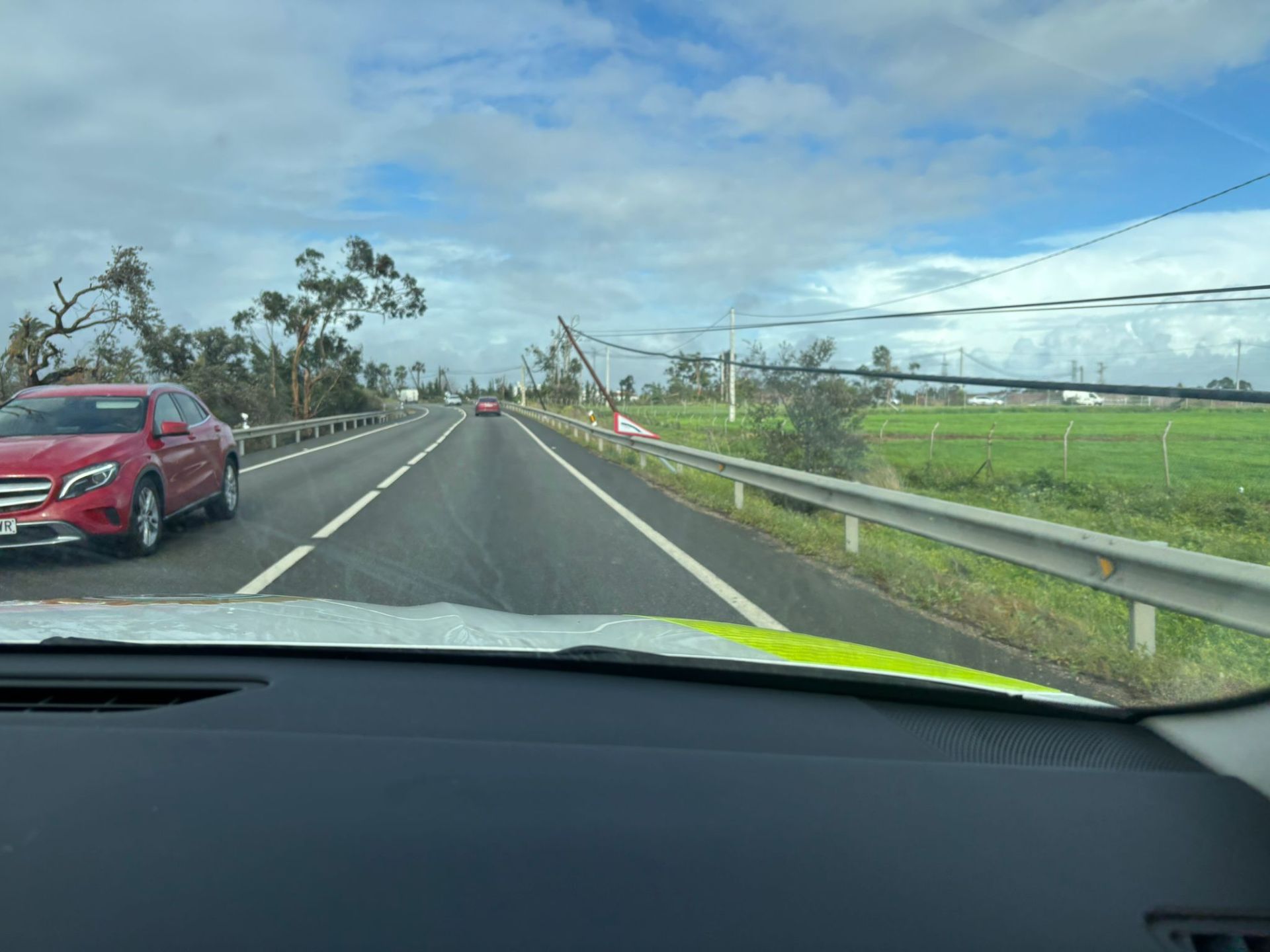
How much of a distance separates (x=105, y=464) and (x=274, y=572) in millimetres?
1703

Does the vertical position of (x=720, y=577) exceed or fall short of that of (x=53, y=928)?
it falls short

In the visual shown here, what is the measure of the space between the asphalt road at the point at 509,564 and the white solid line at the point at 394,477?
435 mm

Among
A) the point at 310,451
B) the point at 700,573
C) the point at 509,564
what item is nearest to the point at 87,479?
the point at 509,564

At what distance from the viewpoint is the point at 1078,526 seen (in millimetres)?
12117

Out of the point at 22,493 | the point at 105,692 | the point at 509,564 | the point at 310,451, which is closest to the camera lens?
the point at 105,692

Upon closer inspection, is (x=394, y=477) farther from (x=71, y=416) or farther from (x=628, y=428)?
(x=71, y=416)

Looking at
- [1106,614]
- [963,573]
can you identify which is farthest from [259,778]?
[963,573]

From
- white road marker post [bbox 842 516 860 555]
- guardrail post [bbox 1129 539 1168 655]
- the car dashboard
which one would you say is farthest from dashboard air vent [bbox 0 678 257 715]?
white road marker post [bbox 842 516 860 555]

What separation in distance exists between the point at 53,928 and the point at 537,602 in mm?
5287

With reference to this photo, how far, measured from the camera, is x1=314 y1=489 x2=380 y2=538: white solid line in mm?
10227

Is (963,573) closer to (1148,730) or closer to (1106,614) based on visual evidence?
(1106,614)

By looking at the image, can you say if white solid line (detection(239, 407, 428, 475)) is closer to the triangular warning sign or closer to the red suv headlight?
the triangular warning sign

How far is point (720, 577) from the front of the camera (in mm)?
8008

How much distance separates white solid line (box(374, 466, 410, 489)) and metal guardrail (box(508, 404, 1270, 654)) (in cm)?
817
